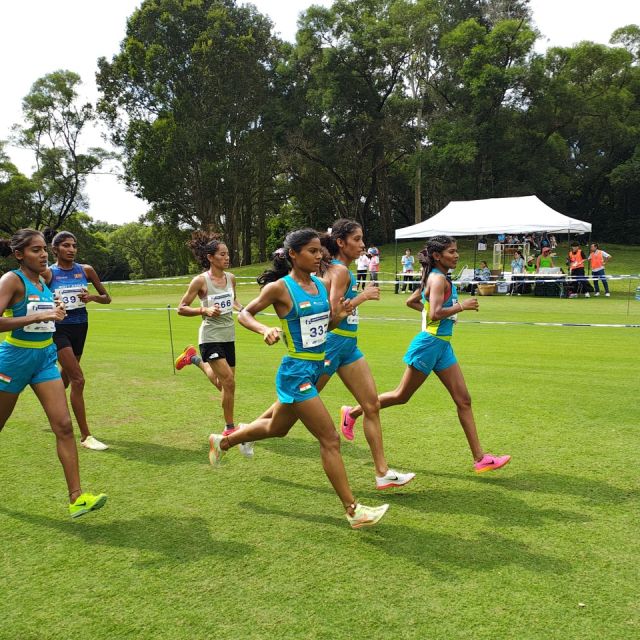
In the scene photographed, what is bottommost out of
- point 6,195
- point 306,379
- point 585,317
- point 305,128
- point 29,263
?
point 585,317

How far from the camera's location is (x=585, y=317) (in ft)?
57.9

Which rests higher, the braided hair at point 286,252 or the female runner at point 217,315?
the braided hair at point 286,252

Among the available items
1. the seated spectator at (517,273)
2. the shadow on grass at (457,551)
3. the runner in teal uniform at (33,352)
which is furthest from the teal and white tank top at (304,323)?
the seated spectator at (517,273)

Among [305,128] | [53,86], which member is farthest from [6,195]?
[305,128]

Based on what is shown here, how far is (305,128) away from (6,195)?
78.5 feet

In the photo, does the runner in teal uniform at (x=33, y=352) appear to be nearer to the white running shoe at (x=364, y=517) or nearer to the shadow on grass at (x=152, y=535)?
the shadow on grass at (x=152, y=535)

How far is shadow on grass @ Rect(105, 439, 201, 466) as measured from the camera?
19.3 ft

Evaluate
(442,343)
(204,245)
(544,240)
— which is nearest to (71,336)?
(204,245)

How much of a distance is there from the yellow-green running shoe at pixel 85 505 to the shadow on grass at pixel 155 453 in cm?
131

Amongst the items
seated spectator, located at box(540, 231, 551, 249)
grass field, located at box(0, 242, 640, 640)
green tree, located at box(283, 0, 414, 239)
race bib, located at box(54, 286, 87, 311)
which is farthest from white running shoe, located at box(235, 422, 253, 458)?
green tree, located at box(283, 0, 414, 239)

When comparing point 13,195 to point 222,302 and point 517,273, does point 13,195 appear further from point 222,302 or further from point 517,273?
point 222,302

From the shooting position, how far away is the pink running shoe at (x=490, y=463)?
523 centimetres

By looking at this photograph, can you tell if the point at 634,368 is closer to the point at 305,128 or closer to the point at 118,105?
the point at 305,128

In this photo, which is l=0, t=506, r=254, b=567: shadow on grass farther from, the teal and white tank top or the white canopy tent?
the white canopy tent
